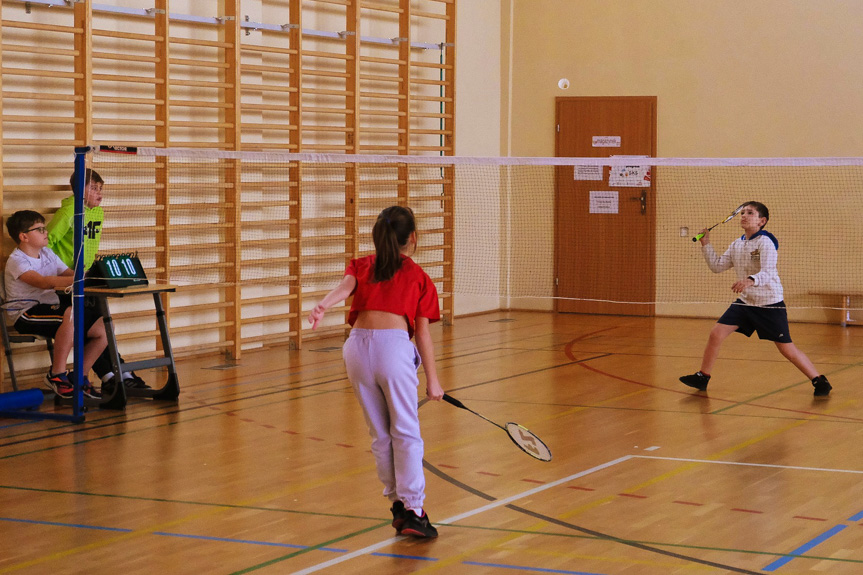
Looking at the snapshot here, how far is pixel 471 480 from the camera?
5816mm

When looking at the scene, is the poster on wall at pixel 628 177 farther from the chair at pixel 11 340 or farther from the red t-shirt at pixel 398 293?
the red t-shirt at pixel 398 293

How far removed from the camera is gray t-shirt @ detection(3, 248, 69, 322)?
25.6ft

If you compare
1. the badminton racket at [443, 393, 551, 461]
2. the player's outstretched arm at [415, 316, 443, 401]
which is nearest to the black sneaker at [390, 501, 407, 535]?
the player's outstretched arm at [415, 316, 443, 401]

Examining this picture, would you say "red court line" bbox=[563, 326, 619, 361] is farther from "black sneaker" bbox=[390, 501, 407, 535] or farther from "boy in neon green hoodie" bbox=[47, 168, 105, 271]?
"black sneaker" bbox=[390, 501, 407, 535]

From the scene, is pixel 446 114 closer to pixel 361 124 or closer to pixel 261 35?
pixel 361 124

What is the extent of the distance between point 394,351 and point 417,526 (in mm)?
734

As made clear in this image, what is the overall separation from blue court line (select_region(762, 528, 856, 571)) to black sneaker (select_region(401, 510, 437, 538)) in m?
1.33

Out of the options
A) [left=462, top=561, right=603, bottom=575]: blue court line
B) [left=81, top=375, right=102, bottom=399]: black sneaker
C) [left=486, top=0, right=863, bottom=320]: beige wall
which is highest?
[left=486, top=0, right=863, bottom=320]: beige wall

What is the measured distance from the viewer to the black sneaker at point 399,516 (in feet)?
15.7

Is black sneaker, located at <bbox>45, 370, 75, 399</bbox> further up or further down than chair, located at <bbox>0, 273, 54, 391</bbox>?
further down

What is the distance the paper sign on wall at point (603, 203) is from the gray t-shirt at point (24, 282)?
728 cm

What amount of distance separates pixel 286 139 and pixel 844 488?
6770 millimetres

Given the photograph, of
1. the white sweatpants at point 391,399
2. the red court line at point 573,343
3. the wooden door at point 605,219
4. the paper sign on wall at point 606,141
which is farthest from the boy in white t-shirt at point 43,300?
the paper sign on wall at point 606,141

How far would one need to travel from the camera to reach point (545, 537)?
4.82 m
